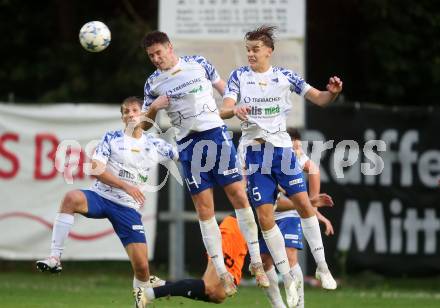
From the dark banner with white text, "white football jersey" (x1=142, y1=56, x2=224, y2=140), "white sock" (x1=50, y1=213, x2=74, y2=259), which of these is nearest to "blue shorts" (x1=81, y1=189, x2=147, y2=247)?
"white sock" (x1=50, y1=213, x2=74, y2=259)

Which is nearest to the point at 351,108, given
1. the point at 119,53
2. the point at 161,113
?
the point at 161,113

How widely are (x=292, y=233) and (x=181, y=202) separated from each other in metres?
3.31

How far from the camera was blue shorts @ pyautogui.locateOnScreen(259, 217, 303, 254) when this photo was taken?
11172 millimetres

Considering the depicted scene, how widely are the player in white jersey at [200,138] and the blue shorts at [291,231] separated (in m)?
0.99

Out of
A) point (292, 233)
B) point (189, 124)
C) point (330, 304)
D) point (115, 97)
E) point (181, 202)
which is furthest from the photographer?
point (115, 97)

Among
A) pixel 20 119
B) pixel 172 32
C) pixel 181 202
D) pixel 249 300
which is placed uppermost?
pixel 172 32

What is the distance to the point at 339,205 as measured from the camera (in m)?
14.8

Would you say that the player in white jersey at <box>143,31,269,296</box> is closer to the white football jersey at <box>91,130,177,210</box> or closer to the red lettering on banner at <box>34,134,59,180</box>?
the white football jersey at <box>91,130,177,210</box>

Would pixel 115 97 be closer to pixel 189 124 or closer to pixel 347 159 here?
pixel 347 159

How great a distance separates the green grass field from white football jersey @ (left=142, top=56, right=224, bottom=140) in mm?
2410

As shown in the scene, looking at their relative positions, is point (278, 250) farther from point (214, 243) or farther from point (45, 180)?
point (45, 180)

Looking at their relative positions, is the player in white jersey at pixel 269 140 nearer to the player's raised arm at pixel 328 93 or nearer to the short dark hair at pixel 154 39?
the player's raised arm at pixel 328 93

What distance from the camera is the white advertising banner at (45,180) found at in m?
14.6

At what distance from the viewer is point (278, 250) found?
10234mm
